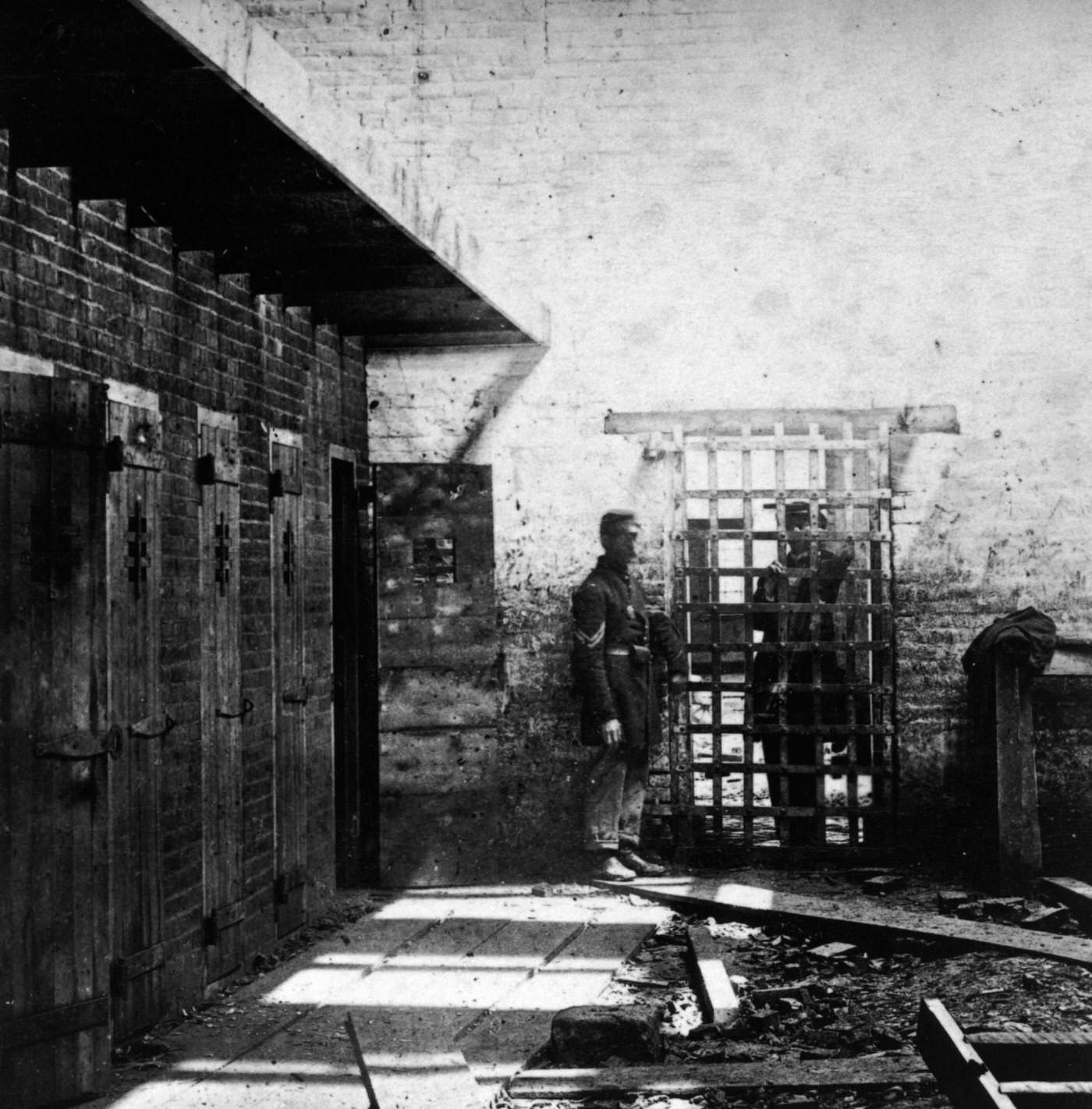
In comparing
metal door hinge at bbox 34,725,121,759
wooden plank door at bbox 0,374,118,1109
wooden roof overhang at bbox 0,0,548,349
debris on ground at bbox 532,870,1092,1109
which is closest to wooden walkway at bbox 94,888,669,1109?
debris on ground at bbox 532,870,1092,1109

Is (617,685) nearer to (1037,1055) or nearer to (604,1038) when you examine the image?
(604,1038)

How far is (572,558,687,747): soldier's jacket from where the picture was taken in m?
7.47

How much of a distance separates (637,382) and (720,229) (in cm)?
104

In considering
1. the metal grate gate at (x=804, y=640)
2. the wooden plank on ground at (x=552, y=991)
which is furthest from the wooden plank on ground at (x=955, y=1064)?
the metal grate gate at (x=804, y=640)

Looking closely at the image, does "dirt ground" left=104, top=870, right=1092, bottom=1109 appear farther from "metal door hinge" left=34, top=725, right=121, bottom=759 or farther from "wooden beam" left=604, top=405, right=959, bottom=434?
"wooden beam" left=604, top=405, right=959, bottom=434

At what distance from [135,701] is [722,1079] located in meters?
2.44

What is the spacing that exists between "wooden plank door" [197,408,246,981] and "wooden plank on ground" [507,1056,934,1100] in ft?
5.69

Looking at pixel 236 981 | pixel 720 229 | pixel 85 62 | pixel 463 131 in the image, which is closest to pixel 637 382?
pixel 720 229

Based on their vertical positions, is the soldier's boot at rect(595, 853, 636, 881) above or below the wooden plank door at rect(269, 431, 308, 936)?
below

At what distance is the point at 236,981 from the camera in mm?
5648

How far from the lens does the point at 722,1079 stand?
432cm

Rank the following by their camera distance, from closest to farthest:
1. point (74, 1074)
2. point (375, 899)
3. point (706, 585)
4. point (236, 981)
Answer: point (74, 1074) → point (236, 981) → point (375, 899) → point (706, 585)

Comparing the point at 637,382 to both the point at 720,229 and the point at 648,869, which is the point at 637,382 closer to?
the point at 720,229

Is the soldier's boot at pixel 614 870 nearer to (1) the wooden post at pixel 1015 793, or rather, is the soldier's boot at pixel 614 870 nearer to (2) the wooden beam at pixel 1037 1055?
(1) the wooden post at pixel 1015 793
